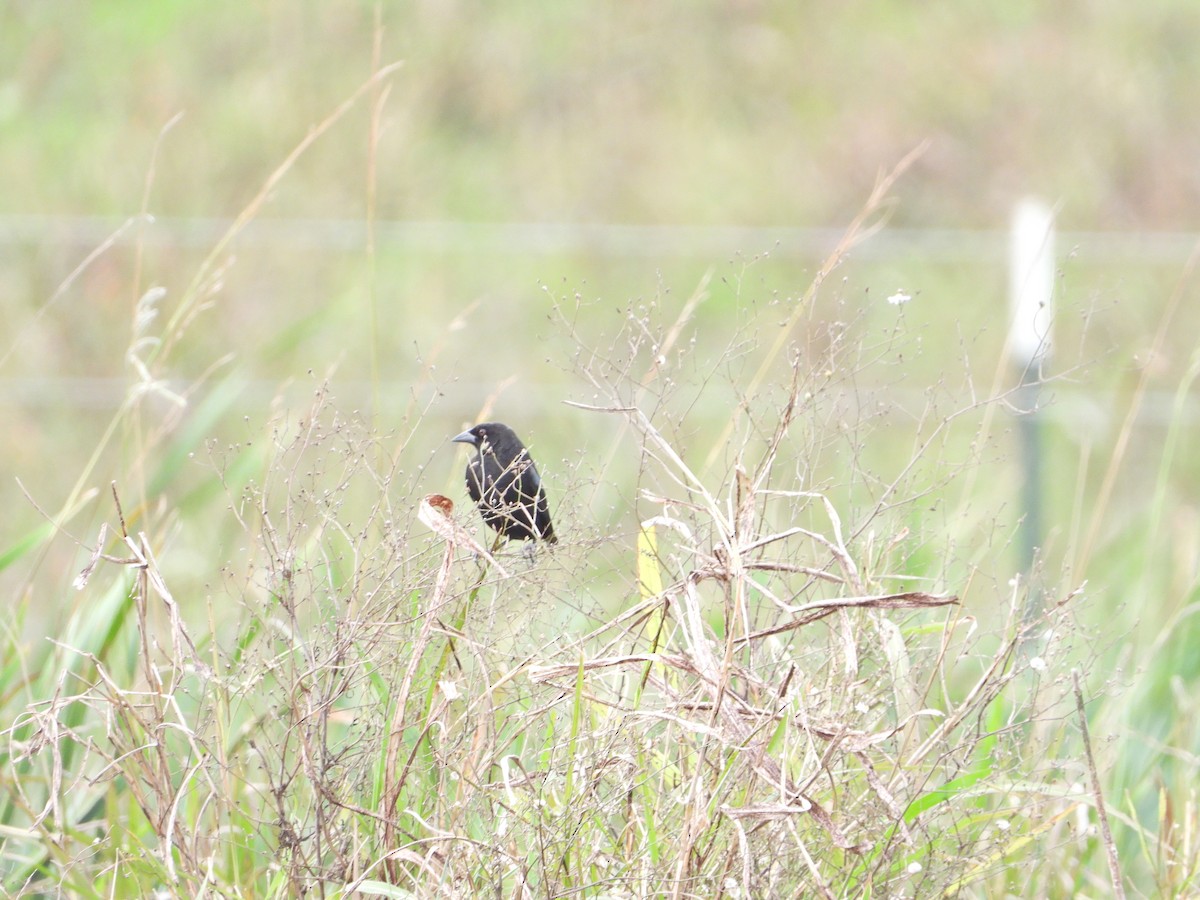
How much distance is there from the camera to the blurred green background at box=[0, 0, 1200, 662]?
8211 mm

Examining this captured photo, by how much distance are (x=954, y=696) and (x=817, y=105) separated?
920cm

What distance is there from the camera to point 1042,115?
11.3 meters

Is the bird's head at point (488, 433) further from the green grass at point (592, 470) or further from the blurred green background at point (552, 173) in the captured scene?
the blurred green background at point (552, 173)

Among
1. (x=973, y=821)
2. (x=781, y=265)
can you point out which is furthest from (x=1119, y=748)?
(x=781, y=265)

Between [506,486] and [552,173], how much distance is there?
29.2 ft

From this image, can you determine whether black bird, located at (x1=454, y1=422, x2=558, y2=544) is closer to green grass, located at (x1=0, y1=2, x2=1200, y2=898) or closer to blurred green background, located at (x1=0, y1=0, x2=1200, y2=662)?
green grass, located at (x1=0, y1=2, x2=1200, y2=898)

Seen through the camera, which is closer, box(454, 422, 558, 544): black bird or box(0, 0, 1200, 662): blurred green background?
box(454, 422, 558, 544): black bird

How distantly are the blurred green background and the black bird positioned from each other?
4929mm

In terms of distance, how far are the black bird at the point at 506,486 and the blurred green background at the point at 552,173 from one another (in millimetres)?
4929

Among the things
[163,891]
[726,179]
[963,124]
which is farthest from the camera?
[963,124]

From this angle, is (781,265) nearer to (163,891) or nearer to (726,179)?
(726,179)

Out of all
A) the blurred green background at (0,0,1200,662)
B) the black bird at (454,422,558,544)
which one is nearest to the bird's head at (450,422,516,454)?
the black bird at (454,422,558,544)

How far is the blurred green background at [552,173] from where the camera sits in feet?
26.9

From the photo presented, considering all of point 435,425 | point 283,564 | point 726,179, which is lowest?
point 435,425
